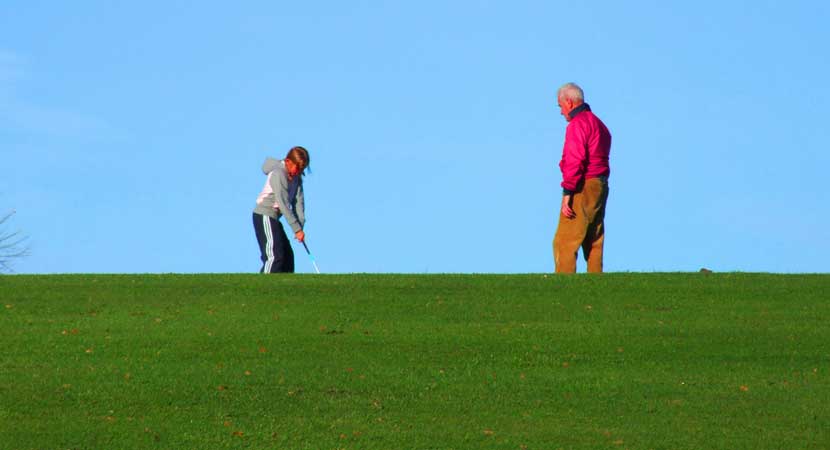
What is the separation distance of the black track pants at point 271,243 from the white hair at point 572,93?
442 centimetres

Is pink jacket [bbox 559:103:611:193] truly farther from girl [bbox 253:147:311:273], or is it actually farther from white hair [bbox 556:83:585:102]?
girl [bbox 253:147:311:273]

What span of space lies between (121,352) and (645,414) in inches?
199

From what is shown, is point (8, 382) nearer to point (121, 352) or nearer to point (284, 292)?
point (121, 352)

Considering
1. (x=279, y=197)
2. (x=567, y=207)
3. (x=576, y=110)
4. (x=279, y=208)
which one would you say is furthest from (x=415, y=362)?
(x=279, y=208)

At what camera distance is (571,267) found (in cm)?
1677

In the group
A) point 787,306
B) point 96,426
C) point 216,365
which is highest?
point 787,306

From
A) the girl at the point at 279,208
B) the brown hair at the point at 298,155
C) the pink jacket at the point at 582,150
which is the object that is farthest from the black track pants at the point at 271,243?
the pink jacket at the point at 582,150

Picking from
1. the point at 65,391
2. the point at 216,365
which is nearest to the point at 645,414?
the point at 216,365

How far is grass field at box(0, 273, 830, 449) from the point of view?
32.5 ft

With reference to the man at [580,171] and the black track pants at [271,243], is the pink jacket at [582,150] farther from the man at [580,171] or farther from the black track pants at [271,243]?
the black track pants at [271,243]

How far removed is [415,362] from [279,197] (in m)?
6.32

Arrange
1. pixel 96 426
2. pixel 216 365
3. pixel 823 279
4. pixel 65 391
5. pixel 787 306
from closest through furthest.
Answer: pixel 96 426 < pixel 65 391 < pixel 216 365 < pixel 787 306 < pixel 823 279

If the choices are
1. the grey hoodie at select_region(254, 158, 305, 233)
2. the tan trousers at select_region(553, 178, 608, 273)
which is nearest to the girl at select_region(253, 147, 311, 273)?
the grey hoodie at select_region(254, 158, 305, 233)

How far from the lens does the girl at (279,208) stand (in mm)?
17641
